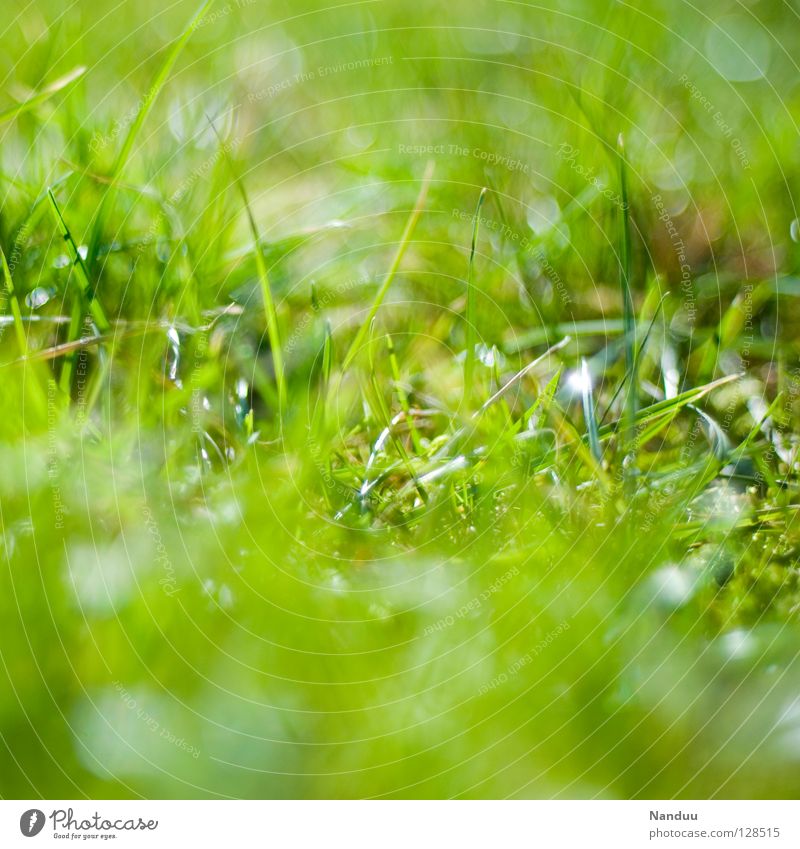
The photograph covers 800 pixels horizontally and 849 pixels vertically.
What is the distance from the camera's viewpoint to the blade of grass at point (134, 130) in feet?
1.94

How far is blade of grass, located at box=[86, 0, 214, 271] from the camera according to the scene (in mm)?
592

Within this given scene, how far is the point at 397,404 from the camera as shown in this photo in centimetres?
60

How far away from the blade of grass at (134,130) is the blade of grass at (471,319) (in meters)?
0.27

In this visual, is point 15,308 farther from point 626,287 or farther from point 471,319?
point 626,287

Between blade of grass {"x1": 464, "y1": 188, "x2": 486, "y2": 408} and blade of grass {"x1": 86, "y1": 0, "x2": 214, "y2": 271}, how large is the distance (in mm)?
270

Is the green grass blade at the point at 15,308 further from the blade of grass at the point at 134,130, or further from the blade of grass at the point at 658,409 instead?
the blade of grass at the point at 658,409

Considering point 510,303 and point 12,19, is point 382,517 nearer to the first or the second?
point 510,303

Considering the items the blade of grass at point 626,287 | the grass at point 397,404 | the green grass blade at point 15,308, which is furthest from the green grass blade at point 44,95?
the blade of grass at point 626,287

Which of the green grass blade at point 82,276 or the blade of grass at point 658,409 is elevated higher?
the green grass blade at point 82,276

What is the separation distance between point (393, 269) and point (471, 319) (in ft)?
0.24
